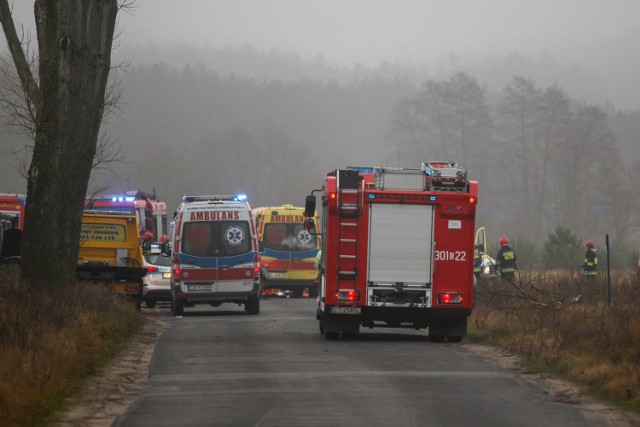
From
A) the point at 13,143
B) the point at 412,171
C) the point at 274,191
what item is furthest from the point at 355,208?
the point at 274,191

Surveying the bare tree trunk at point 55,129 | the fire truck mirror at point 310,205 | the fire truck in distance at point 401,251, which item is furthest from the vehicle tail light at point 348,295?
the bare tree trunk at point 55,129

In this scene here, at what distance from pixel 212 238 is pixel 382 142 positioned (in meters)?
124

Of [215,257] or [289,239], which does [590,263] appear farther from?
[215,257]

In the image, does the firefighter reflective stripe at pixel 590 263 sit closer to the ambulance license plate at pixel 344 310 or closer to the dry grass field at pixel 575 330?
the dry grass field at pixel 575 330

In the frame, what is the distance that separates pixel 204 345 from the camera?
18516mm

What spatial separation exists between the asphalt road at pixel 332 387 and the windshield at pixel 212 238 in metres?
7.68

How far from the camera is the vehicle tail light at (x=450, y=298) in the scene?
19.4 meters

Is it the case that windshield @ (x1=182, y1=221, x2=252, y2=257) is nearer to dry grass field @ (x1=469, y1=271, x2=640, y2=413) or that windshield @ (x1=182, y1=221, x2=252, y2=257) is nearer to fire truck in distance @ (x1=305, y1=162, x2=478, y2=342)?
dry grass field @ (x1=469, y1=271, x2=640, y2=413)

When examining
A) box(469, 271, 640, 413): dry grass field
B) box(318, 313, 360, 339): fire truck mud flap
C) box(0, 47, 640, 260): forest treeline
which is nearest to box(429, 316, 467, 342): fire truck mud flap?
box(469, 271, 640, 413): dry grass field

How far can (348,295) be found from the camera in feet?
63.6

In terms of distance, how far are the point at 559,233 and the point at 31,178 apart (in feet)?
102

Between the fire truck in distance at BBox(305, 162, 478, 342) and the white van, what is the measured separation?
28.3ft

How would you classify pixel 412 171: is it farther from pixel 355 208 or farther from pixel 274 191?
pixel 274 191

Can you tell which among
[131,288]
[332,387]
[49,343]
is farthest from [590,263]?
[49,343]
